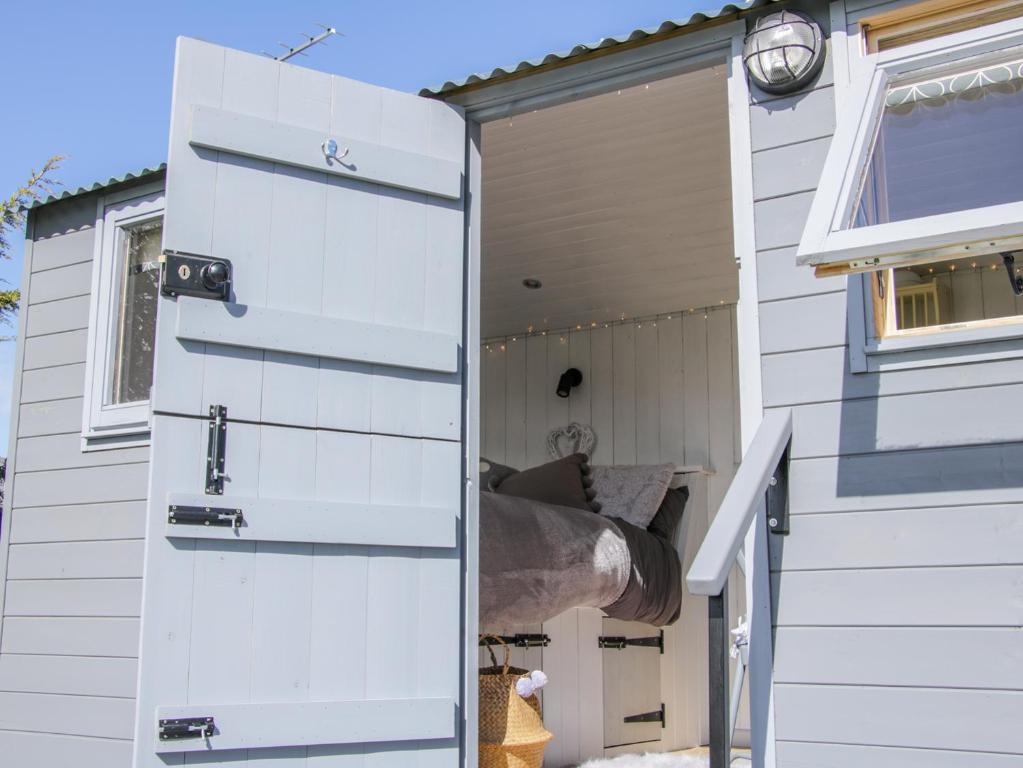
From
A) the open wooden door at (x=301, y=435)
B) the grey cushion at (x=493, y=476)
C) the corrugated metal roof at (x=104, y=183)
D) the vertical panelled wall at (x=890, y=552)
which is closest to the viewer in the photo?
the vertical panelled wall at (x=890, y=552)

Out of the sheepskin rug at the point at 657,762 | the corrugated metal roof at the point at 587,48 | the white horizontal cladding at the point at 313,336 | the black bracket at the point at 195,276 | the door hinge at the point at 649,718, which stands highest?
the corrugated metal roof at the point at 587,48

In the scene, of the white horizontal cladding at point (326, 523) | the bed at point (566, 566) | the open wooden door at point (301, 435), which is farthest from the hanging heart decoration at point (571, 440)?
the white horizontal cladding at point (326, 523)

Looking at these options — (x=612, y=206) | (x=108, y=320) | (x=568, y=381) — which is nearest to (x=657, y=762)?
(x=568, y=381)

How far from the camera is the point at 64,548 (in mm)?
4633

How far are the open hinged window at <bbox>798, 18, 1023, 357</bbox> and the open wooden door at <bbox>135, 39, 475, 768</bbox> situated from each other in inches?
51.1

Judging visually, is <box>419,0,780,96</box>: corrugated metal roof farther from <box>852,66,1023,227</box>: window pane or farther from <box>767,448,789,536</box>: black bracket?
<box>767,448,789,536</box>: black bracket

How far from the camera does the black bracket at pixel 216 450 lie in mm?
2971

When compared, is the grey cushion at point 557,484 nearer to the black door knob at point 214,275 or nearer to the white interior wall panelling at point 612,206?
the white interior wall panelling at point 612,206

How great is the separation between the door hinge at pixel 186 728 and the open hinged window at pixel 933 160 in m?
1.93

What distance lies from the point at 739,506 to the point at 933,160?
1.07 metres

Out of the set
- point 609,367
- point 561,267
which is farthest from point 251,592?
point 609,367

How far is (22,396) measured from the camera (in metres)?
4.90

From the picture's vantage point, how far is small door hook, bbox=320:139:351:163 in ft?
10.8

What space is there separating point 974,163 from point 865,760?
153 cm
